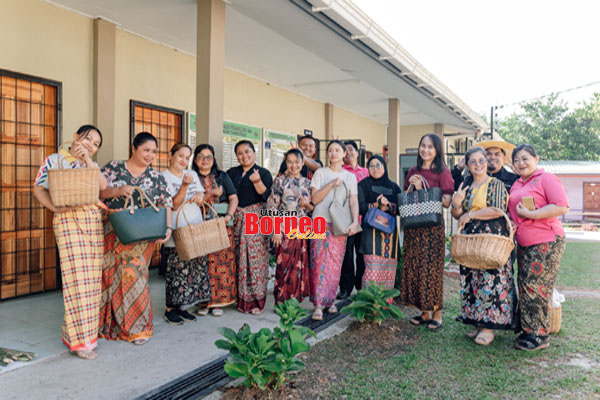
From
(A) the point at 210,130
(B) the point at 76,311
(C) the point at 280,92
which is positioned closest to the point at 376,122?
(C) the point at 280,92

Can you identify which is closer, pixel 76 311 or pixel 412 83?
pixel 76 311

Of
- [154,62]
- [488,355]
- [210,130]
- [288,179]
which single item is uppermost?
[154,62]

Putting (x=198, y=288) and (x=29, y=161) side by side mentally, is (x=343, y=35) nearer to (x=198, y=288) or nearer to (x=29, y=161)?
(x=198, y=288)

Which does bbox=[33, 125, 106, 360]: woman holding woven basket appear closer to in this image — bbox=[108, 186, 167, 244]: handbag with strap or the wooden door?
bbox=[108, 186, 167, 244]: handbag with strap

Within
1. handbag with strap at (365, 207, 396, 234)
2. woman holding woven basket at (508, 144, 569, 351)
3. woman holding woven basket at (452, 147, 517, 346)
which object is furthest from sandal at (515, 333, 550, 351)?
handbag with strap at (365, 207, 396, 234)

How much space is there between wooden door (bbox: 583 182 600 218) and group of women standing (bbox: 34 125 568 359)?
20743mm

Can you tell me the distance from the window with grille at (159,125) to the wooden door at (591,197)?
21006mm

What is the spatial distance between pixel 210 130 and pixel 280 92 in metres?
4.73

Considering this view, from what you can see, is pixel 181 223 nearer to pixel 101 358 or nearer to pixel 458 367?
pixel 101 358

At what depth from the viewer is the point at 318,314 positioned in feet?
13.5

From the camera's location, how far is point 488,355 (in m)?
3.35

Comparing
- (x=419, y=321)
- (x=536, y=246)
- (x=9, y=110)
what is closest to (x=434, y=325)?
(x=419, y=321)

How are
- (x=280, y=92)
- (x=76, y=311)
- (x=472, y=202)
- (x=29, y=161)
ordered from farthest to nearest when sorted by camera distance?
(x=280, y=92), (x=29, y=161), (x=472, y=202), (x=76, y=311)

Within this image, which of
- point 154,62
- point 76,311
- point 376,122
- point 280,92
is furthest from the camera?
point 376,122
